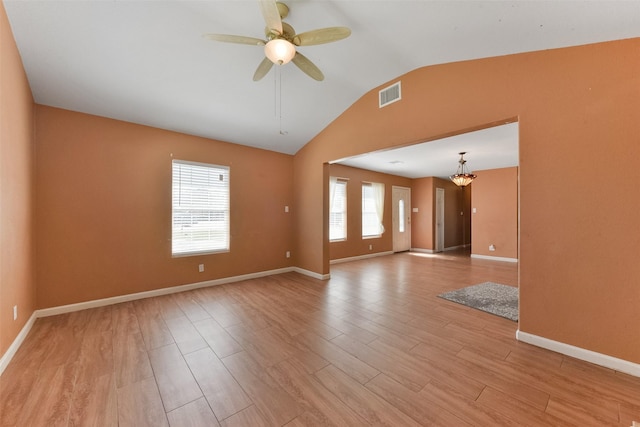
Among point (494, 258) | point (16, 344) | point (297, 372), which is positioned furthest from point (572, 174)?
point (494, 258)

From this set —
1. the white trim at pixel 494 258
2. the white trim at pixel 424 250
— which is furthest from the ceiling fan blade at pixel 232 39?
the white trim at pixel 424 250

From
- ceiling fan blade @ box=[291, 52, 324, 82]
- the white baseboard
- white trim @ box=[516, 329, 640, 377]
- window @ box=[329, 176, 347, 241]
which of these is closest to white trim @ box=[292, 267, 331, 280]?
the white baseboard

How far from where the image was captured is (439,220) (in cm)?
865

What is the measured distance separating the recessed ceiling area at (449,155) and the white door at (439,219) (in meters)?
1.01

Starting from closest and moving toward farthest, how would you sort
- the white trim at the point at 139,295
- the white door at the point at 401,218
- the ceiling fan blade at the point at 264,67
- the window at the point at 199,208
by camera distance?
the ceiling fan blade at the point at 264,67, the white trim at the point at 139,295, the window at the point at 199,208, the white door at the point at 401,218

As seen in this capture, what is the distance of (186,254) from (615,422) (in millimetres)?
4970

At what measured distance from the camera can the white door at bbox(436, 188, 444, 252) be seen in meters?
8.51

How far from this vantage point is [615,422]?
57.8 inches

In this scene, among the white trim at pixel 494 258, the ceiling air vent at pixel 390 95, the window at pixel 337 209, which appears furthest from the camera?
the white trim at pixel 494 258

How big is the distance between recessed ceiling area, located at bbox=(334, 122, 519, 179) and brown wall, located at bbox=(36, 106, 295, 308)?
309 cm

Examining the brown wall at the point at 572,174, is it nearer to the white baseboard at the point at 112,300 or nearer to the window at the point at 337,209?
the white baseboard at the point at 112,300

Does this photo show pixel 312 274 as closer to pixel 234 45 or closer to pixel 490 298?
pixel 490 298

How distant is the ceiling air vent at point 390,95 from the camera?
10.9ft

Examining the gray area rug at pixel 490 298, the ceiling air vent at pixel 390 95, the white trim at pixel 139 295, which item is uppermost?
the ceiling air vent at pixel 390 95
